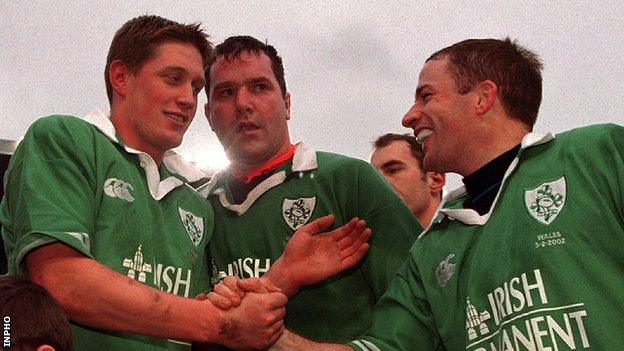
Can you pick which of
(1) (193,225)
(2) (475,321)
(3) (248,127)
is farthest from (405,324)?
(3) (248,127)

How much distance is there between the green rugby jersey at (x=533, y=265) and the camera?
3146 millimetres

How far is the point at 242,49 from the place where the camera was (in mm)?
4648

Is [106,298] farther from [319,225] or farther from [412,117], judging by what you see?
[412,117]

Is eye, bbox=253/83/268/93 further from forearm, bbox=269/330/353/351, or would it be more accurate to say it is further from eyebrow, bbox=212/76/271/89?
forearm, bbox=269/330/353/351

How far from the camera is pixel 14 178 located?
130 inches

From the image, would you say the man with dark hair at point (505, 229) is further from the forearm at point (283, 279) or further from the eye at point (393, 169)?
the eye at point (393, 169)

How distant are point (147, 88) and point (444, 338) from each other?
190cm

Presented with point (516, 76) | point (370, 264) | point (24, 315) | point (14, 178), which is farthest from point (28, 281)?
point (516, 76)

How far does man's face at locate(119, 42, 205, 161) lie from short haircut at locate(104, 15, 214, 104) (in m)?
0.04

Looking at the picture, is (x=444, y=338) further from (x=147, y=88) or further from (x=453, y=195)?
(x=147, y=88)

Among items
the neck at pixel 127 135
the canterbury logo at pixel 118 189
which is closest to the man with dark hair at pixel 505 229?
the canterbury logo at pixel 118 189

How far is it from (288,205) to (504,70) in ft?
4.64

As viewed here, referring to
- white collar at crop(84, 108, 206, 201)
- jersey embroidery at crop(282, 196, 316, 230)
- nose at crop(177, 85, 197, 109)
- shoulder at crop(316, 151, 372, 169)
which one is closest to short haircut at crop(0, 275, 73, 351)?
white collar at crop(84, 108, 206, 201)

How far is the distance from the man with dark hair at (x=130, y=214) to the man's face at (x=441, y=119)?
3.94 ft
